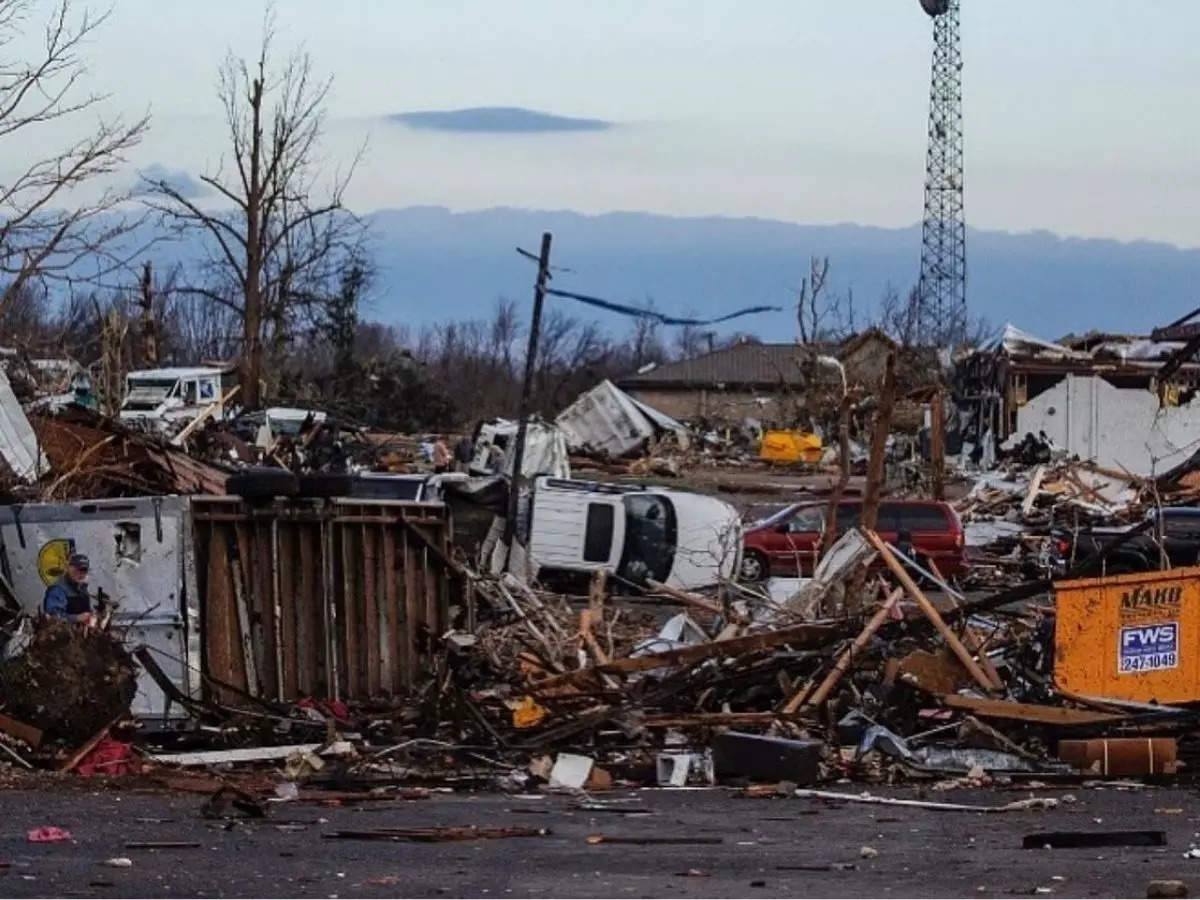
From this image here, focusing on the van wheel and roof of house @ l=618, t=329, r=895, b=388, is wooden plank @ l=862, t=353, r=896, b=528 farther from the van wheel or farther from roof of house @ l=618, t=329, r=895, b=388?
roof of house @ l=618, t=329, r=895, b=388

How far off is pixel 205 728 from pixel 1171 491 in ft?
90.4

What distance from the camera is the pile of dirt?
14.7 m

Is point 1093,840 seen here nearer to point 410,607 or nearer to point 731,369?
point 410,607

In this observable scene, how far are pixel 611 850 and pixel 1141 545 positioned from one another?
19192 mm

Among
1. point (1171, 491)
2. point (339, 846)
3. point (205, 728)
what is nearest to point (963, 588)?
point (1171, 491)

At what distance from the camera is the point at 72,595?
15578mm

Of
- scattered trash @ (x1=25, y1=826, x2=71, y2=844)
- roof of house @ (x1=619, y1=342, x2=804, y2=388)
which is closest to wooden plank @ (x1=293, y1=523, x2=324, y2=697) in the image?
scattered trash @ (x1=25, y1=826, x2=71, y2=844)

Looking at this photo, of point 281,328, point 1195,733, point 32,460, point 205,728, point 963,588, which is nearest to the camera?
point 1195,733

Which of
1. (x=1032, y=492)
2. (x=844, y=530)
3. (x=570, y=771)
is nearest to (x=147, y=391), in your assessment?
(x=1032, y=492)

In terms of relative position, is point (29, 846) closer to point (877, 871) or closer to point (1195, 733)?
point (877, 871)

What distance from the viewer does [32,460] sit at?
20.3 metres

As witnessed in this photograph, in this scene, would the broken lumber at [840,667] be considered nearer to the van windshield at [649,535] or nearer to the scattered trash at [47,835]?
the scattered trash at [47,835]

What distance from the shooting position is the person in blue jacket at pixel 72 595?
15377 mm

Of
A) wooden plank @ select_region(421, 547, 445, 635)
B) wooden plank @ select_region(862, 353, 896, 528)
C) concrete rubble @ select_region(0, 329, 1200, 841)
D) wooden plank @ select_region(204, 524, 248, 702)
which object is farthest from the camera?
wooden plank @ select_region(862, 353, 896, 528)
